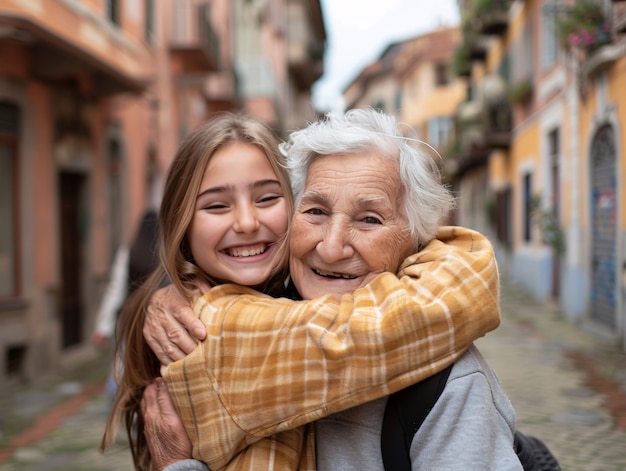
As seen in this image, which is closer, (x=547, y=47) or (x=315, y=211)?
(x=315, y=211)

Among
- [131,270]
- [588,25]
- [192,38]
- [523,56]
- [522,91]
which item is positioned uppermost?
[192,38]

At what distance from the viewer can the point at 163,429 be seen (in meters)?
1.73

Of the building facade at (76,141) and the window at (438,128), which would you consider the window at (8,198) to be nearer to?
the building facade at (76,141)

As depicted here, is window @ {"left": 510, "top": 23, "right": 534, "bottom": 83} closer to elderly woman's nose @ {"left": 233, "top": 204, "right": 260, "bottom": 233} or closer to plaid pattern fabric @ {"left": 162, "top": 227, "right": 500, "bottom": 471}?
elderly woman's nose @ {"left": 233, "top": 204, "right": 260, "bottom": 233}

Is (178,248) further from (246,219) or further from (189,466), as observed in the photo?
(189,466)

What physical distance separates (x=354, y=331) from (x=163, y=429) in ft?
2.03

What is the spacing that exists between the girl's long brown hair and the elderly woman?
152mm

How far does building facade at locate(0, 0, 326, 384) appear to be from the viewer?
27.3ft

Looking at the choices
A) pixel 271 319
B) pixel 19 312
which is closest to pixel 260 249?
pixel 271 319

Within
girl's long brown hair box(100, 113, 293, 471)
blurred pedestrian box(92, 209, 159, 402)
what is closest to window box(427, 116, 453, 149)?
blurred pedestrian box(92, 209, 159, 402)

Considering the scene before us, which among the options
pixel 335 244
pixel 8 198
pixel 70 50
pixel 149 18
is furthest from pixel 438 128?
pixel 335 244

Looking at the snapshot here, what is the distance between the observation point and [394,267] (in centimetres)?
162

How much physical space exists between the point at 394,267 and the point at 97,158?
32.4 ft

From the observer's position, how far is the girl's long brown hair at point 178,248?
1818mm
